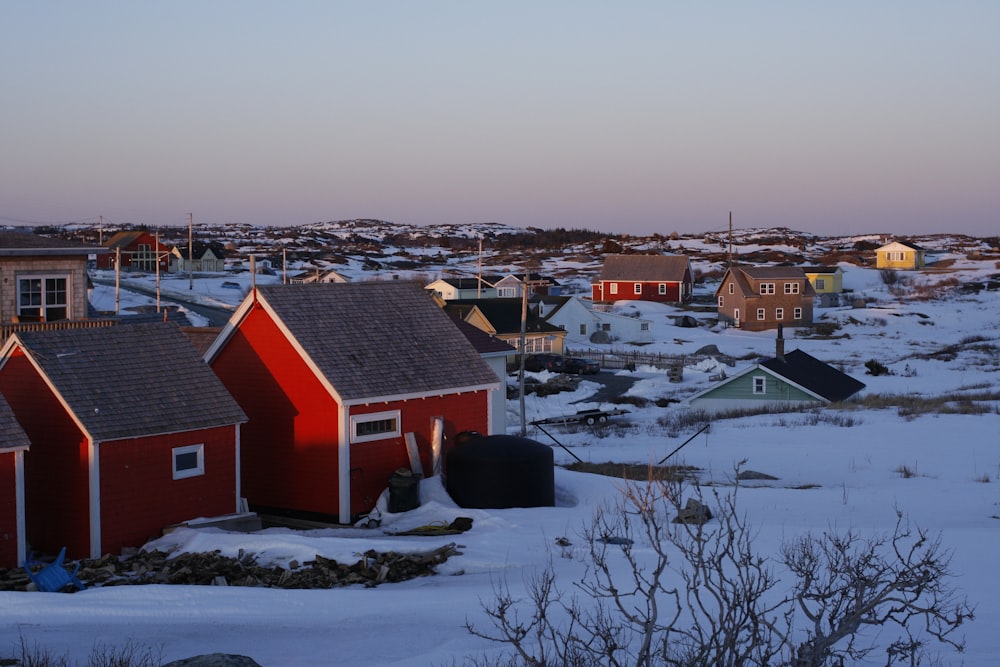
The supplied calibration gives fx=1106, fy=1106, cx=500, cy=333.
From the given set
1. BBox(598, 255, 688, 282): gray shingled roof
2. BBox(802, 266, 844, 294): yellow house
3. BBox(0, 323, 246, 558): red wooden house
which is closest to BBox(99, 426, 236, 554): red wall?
BBox(0, 323, 246, 558): red wooden house

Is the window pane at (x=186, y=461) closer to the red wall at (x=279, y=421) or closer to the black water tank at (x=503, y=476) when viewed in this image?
the red wall at (x=279, y=421)

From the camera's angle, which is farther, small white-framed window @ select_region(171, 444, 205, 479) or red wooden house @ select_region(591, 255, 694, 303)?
red wooden house @ select_region(591, 255, 694, 303)

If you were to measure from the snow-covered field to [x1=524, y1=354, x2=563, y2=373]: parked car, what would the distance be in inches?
770

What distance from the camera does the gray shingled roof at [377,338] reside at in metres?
22.6

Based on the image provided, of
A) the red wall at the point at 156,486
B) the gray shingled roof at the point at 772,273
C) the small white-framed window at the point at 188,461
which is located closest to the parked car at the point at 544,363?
the gray shingled roof at the point at 772,273

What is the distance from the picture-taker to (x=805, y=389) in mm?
42031

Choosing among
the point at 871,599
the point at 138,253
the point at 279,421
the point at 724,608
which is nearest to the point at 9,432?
the point at 279,421

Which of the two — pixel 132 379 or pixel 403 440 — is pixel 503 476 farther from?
pixel 132 379

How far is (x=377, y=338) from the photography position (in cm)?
2389

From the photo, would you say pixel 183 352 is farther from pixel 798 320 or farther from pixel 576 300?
pixel 798 320

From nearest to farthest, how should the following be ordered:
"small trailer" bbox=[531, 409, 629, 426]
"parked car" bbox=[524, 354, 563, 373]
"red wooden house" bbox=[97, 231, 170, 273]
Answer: "small trailer" bbox=[531, 409, 629, 426] → "parked car" bbox=[524, 354, 563, 373] → "red wooden house" bbox=[97, 231, 170, 273]

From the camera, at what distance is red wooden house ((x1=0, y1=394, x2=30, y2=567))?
58.7 feet

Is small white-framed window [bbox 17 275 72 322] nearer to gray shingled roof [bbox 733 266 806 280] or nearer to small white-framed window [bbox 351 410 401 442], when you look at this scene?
small white-framed window [bbox 351 410 401 442]

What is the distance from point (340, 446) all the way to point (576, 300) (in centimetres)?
5531
